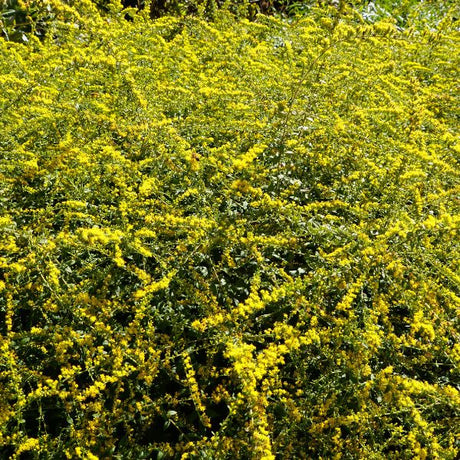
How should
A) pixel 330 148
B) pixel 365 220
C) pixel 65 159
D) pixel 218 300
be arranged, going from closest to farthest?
pixel 218 300 → pixel 65 159 → pixel 365 220 → pixel 330 148

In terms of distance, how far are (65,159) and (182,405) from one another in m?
1.53

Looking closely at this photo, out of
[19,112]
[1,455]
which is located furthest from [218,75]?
[1,455]

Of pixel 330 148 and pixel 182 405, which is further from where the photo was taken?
pixel 330 148

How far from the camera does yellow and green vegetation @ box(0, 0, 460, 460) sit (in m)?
2.13

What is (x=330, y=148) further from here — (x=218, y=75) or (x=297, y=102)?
(x=218, y=75)

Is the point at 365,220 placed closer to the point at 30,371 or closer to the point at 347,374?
the point at 347,374

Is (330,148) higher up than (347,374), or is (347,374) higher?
(330,148)

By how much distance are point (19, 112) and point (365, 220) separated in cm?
228

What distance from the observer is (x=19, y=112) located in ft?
10.3

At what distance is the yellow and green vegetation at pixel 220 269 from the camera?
83.8 inches

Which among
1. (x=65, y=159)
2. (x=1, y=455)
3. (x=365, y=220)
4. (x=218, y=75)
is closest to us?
(x=1, y=455)

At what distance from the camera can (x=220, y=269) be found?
2549 millimetres

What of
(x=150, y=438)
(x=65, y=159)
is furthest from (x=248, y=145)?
(x=150, y=438)

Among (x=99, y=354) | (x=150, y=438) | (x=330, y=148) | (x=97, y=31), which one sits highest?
(x=97, y=31)
